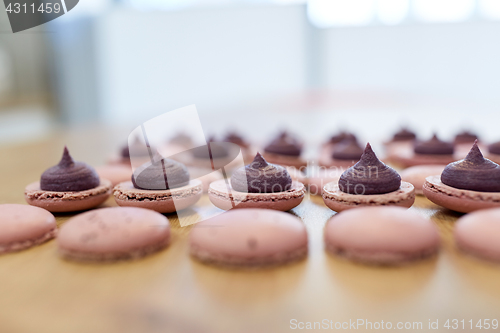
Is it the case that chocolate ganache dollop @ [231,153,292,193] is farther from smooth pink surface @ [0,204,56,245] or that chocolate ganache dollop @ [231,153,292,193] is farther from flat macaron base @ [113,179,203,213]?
smooth pink surface @ [0,204,56,245]

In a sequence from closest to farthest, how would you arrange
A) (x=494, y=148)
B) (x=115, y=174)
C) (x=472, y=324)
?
(x=472, y=324) → (x=115, y=174) → (x=494, y=148)

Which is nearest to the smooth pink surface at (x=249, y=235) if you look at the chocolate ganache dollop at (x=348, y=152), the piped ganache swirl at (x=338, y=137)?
the chocolate ganache dollop at (x=348, y=152)

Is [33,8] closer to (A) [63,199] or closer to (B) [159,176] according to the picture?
(A) [63,199]

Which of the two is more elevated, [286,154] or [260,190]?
[260,190]

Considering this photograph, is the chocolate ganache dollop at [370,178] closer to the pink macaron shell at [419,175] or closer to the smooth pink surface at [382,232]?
the smooth pink surface at [382,232]

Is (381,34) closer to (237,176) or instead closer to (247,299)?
(237,176)

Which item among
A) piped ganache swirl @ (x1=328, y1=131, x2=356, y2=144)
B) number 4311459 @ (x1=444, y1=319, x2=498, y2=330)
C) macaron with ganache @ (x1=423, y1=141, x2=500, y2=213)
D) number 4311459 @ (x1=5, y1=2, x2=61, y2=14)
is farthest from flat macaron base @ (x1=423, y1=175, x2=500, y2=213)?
number 4311459 @ (x1=5, y1=2, x2=61, y2=14)

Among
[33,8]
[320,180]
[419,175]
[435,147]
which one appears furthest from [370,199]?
[33,8]
